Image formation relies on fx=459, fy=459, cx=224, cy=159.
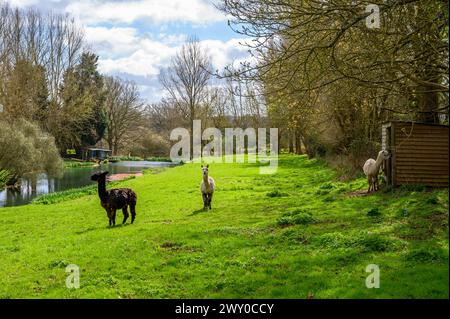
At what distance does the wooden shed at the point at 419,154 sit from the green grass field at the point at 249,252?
2.65 feet

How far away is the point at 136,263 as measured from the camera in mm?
9484

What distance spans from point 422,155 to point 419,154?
101 millimetres

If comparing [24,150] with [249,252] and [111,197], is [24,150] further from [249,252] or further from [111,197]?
[249,252]

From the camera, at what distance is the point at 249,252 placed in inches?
375

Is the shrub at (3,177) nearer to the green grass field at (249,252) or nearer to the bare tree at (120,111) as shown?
the green grass field at (249,252)

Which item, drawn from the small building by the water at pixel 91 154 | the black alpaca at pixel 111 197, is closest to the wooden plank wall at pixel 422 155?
the black alpaca at pixel 111 197

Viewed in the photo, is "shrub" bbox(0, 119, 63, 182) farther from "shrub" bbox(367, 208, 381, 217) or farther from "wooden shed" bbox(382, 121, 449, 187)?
"shrub" bbox(367, 208, 381, 217)

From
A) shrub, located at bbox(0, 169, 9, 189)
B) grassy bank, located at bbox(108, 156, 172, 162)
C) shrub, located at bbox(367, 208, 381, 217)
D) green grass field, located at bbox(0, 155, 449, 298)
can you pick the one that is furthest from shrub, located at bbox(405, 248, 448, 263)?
grassy bank, located at bbox(108, 156, 172, 162)

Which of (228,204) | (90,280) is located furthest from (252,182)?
(90,280)

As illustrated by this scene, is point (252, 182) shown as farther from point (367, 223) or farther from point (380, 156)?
point (367, 223)

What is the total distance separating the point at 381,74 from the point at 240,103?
61599 mm

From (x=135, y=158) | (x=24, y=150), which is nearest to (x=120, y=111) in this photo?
(x=135, y=158)

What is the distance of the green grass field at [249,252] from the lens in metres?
7.23

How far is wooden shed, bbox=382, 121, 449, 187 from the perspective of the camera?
1520cm
